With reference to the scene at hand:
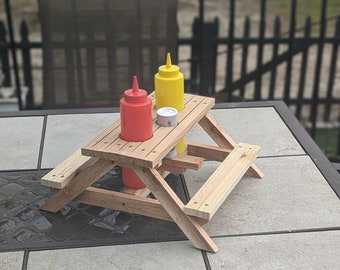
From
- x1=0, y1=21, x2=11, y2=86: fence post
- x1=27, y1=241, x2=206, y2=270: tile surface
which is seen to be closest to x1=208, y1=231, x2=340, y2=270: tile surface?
x1=27, y1=241, x2=206, y2=270: tile surface

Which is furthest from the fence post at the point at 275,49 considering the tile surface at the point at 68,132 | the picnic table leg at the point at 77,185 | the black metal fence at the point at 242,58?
the picnic table leg at the point at 77,185

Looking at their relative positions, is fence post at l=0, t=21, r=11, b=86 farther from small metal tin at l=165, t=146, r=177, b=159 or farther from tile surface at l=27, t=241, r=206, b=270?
tile surface at l=27, t=241, r=206, b=270

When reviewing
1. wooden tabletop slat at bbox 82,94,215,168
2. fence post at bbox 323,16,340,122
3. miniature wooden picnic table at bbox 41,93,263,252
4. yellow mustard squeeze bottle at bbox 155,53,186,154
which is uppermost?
yellow mustard squeeze bottle at bbox 155,53,186,154

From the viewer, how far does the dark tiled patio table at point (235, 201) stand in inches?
92.5

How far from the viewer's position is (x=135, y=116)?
7.78 feet

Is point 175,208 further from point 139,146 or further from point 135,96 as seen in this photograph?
point 135,96

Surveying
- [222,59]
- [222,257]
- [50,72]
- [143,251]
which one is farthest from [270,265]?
[222,59]

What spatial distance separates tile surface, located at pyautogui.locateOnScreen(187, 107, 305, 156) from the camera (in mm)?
3277

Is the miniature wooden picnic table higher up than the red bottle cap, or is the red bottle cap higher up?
the red bottle cap

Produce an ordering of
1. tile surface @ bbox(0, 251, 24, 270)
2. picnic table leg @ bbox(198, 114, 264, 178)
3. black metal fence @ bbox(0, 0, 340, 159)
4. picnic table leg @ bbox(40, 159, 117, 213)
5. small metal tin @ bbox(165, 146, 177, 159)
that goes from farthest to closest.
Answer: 1. black metal fence @ bbox(0, 0, 340, 159)
2. picnic table leg @ bbox(198, 114, 264, 178)
3. small metal tin @ bbox(165, 146, 177, 159)
4. picnic table leg @ bbox(40, 159, 117, 213)
5. tile surface @ bbox(0, 251, 24, 270)

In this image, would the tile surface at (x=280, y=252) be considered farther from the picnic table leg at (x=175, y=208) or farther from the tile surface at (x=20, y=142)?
the tile surface at (x=20, y=142)

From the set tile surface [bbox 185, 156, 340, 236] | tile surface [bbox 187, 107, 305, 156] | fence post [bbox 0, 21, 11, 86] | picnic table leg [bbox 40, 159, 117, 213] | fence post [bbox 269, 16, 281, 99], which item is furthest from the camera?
fence post [bbox 269, 16, 281, 99]

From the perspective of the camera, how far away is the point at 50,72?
15.5 feet

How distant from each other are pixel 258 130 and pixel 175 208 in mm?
1282
